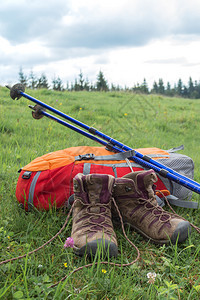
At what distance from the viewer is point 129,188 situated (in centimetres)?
231

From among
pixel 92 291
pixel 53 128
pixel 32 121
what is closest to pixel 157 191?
pixel 92 291

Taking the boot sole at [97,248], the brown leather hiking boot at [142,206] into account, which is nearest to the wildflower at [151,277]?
the boot sole at [97,248]

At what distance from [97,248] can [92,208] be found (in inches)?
15.7

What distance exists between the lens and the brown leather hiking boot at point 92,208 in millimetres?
2006

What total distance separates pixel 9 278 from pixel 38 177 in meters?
1.09

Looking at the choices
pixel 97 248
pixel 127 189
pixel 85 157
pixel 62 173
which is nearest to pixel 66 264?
pixel 97 248

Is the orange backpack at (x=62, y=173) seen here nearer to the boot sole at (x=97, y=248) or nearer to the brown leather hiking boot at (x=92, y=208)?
the brown leather hiking boot at (x=92, y=208)

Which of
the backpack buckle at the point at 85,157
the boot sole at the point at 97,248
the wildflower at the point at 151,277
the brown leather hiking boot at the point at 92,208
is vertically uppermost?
the backpack buckle at the point at 85,157

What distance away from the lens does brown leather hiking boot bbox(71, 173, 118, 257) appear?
6.58 feet

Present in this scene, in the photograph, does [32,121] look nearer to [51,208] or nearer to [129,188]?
[51,208]

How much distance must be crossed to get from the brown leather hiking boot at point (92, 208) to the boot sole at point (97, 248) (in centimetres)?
5

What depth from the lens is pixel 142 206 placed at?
2338 mm

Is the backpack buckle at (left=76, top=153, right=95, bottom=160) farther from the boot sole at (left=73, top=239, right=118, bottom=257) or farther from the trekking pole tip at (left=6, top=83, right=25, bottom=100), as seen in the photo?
the trekking pole tip at (left=6, top=83, right=25, bottom=100)

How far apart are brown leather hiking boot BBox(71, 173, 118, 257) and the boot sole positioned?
0.18 feet
